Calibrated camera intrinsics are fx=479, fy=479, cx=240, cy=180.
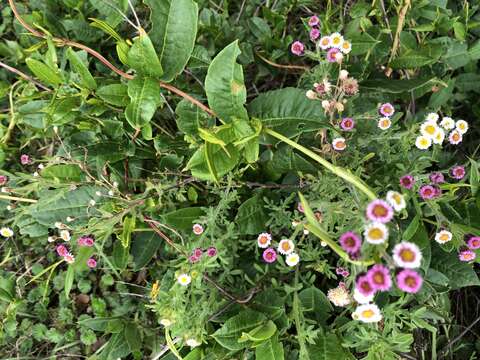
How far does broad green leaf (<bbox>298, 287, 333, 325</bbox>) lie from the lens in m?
1.59

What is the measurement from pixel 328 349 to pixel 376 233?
69 cm

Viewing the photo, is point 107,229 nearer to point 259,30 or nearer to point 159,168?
point 159,168

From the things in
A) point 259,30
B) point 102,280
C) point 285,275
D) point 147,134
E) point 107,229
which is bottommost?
point 102,280

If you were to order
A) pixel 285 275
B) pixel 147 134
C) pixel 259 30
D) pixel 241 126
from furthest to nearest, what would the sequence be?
pixel 259 30, pixel 285 275, pixel 147 134, pixel 241 126

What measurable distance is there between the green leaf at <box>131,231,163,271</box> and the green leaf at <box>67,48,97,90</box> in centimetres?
58

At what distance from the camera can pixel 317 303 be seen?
5.26ft

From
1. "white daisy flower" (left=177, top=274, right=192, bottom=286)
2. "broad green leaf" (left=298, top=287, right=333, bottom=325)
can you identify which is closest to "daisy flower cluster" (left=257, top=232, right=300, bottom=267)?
"broad green leaf" (left=298, top=287, right=333, bottom=325)

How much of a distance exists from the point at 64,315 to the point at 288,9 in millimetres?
1556

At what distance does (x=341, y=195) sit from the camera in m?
1.37

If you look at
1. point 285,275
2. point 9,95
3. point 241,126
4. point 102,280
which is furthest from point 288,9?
point 102,280

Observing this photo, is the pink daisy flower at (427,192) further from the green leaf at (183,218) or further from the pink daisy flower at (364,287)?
the green leaf at (183,218)

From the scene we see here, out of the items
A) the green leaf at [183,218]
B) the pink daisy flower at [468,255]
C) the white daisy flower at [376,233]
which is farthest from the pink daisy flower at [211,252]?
the pink daisy flower at [468,255]

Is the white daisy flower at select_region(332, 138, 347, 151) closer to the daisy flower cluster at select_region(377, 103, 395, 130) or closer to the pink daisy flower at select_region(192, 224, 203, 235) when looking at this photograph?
the daisy flower cluster at select_region(377, 103, 395, 130)

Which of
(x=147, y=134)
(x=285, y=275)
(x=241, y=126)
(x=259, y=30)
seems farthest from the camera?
(x=259, y=30)
